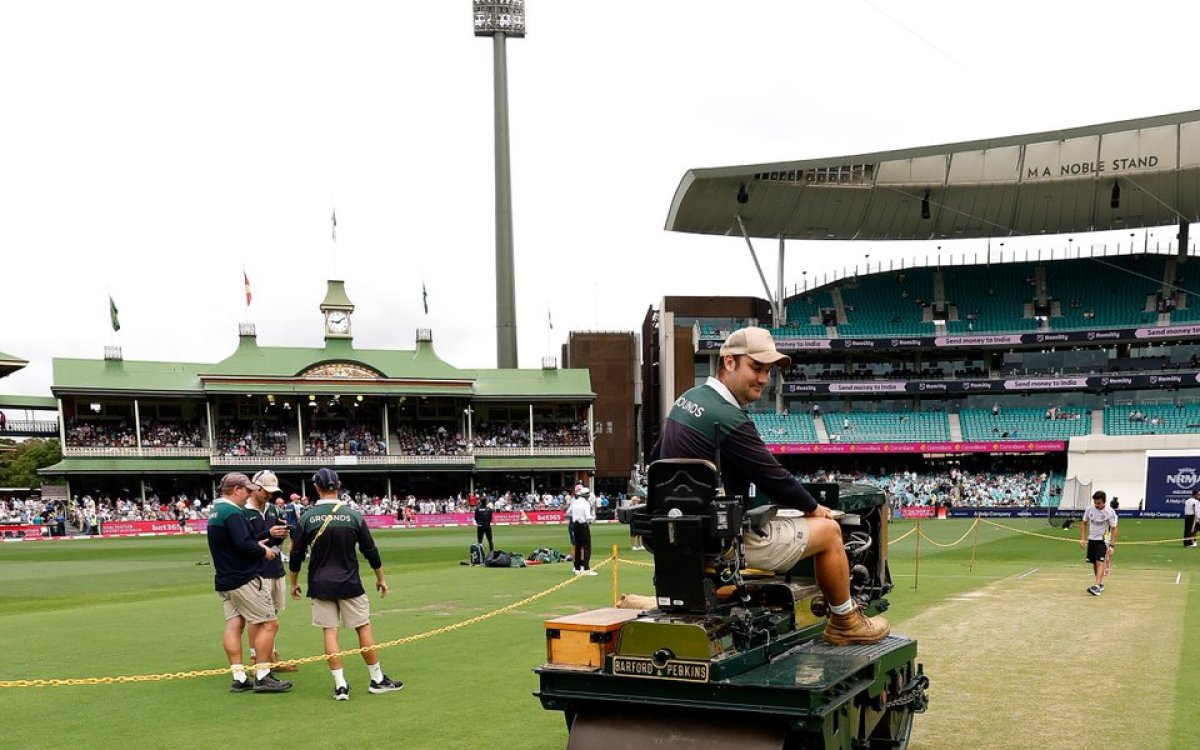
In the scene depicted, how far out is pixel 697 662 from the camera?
413cm

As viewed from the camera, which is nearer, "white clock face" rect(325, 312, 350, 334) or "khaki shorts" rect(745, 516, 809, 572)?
"khaki shorts" rect(745, 516, 809, 572)

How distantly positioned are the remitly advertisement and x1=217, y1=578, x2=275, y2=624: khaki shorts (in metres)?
33.0

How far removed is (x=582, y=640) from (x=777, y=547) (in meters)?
1.10

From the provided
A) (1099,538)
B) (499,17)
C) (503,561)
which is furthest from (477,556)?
(499,17)

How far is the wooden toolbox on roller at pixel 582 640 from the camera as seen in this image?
14.3ft

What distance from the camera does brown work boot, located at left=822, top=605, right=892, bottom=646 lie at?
5.10 meters

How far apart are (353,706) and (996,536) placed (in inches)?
1033

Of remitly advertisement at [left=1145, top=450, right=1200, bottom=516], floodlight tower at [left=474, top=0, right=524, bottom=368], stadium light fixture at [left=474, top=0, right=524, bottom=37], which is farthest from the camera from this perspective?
stadium light fixture at [left=474, top=0, right=524, bottom=37]

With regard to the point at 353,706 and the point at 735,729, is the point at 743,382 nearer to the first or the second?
the point at 735,729

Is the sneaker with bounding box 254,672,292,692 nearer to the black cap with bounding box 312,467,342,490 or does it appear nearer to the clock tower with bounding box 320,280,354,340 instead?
the black cap with bounding box 312,467,342,490

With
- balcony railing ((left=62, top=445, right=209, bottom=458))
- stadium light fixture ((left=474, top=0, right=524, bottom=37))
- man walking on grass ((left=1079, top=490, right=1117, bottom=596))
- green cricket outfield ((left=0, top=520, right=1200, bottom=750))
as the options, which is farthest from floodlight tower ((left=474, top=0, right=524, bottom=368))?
man walking on grass ((left=1079, top=490, right=1117, bottom=596))

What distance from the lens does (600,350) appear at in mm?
63156

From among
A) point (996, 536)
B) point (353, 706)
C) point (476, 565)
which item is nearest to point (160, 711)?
point (353, 706)

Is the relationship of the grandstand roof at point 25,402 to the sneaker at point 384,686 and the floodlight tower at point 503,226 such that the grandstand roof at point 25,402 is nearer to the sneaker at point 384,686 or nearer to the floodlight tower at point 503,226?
the floodlight tower at point 503,226
